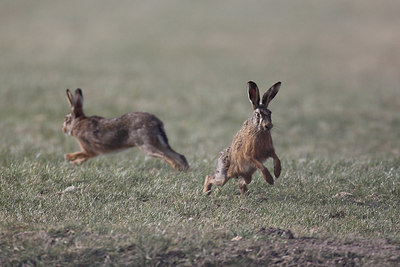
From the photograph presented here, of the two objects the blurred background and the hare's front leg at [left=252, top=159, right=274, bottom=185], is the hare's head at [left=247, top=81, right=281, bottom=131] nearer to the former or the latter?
the hare's front leg at [left=252, top=159, right=274, bottom=185]

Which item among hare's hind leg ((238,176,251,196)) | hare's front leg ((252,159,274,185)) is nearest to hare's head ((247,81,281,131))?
hare's front leg ((252,159,274,185))

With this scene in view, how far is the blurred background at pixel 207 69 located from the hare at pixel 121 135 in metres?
0.81

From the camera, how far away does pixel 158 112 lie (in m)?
15.8

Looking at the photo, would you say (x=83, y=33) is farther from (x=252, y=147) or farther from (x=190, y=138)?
(x=252, y=147)

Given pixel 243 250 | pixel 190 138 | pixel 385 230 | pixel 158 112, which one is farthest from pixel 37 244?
pixel 158 112

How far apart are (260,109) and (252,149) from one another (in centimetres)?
47

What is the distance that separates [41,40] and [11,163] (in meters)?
23.0

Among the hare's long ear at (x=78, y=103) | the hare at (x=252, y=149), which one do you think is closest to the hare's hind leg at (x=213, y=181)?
the hare at (x=252, y=149)

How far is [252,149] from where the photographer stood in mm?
6539

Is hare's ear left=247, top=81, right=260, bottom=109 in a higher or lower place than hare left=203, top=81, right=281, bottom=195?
higher

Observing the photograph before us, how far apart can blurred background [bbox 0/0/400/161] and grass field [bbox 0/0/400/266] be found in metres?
0.09

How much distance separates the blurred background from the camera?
1371 cm

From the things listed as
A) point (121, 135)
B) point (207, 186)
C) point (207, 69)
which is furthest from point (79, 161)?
point (207, 69)

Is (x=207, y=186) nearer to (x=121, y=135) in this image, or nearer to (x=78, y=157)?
(x=121, y=135)
